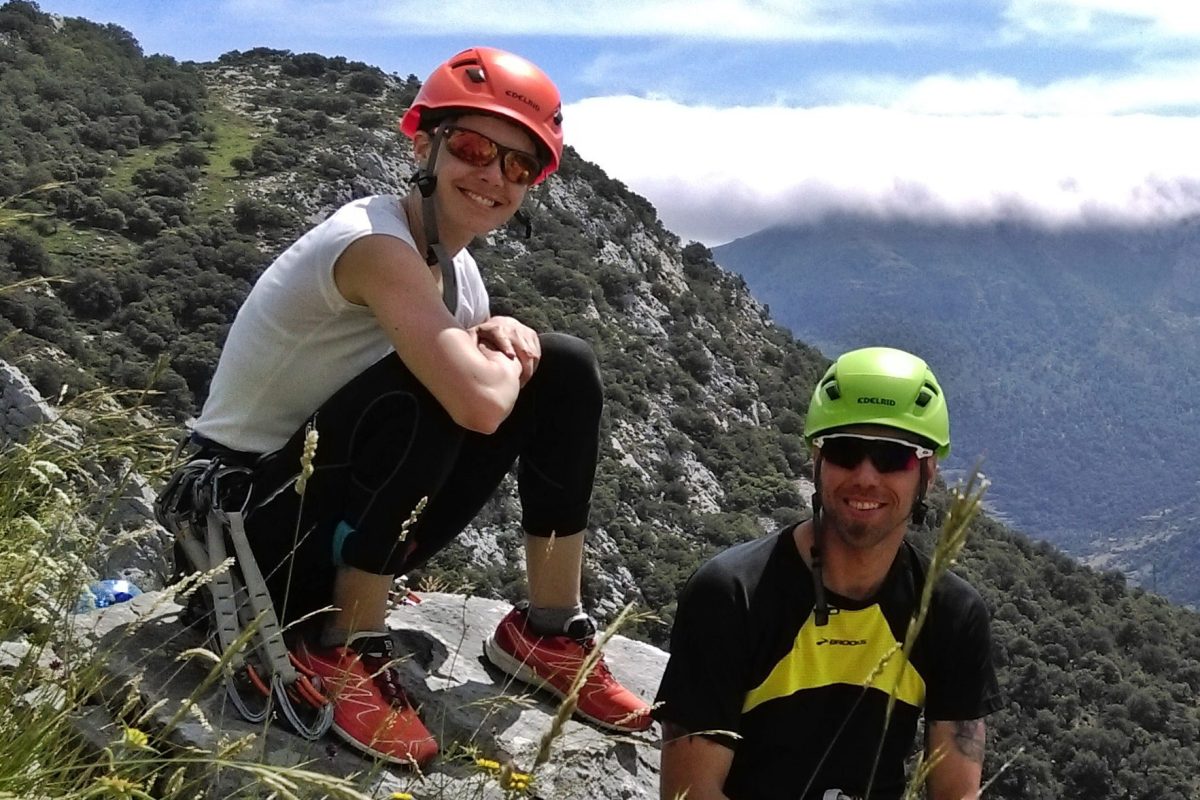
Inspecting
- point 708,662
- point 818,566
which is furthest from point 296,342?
point 818,566

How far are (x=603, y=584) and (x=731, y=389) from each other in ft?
124

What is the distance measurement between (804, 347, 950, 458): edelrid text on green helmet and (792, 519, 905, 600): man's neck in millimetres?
342

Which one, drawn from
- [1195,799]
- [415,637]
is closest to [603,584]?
[1195,799]

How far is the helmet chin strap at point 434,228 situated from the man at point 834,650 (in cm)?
107

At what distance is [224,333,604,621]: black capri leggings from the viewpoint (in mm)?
2955

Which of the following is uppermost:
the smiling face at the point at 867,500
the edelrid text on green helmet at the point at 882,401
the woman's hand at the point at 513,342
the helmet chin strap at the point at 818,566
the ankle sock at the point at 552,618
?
the edelrid text on green helmet at the point at 882,401

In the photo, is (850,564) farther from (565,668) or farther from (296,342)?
(296,342)

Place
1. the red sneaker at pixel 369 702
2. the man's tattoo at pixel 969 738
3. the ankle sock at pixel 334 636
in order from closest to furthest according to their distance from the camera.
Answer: the red sneaker at pixel 369 702, the man's tattoo at pixel 969 738, the ankle sock at pixel 334 636

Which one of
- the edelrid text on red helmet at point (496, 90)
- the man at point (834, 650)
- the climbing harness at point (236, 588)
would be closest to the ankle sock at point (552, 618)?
the man at point (834, 650)

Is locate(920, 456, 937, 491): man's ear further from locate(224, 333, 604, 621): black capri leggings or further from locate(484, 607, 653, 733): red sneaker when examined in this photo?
locate(484, 607, 653, 733): red sneaker

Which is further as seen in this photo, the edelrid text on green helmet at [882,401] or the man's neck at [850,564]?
the edelrid text on green helmet at [882,401]

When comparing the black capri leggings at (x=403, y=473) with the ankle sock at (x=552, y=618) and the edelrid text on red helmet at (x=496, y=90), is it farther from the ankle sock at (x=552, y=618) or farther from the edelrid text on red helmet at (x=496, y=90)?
the edelrid text on red helmet at (x=496, y=90)

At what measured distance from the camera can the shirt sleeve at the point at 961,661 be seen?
10.0 feet

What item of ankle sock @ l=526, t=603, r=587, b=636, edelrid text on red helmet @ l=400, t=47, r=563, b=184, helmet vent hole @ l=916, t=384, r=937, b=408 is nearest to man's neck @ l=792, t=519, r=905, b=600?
helmet vent hole @ l=916, t=384, r=937, b=408
